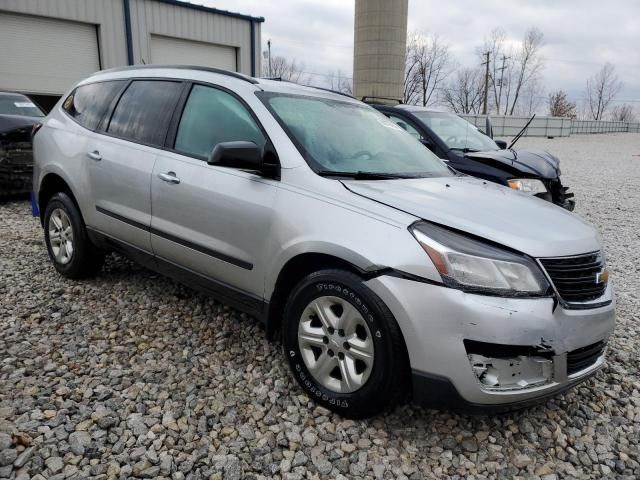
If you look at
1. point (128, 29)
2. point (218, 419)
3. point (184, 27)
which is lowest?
point (218, 419)

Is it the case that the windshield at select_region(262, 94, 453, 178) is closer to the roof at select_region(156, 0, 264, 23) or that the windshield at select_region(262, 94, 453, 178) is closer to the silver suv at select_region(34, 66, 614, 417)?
the silver suv at select_region(34, 66, 614, 417)

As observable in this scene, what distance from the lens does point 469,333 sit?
2.11 meters

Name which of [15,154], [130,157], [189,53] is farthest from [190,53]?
[130,157]

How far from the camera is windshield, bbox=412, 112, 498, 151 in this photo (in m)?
6.63

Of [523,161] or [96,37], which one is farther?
[96,37]

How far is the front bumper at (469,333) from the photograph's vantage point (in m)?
2.11

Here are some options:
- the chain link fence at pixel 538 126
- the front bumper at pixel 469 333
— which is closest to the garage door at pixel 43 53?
the chain link fence at pixel 538 126

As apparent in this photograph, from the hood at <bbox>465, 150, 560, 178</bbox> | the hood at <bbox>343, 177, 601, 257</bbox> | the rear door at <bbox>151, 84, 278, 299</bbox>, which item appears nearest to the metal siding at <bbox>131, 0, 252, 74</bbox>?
the hood at <bbox>465, 150, 560, 178</bbox>

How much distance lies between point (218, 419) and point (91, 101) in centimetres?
298

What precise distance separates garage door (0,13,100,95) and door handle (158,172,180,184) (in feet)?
54.9

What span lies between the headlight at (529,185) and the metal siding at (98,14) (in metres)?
16.7

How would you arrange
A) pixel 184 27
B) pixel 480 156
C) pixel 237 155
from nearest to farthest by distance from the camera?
pixel 237 155, pixel 480 156, pixel 184 27

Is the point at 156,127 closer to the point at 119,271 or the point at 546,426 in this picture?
the point at 119,271

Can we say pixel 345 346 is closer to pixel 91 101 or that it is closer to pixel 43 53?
pixel 91 101
